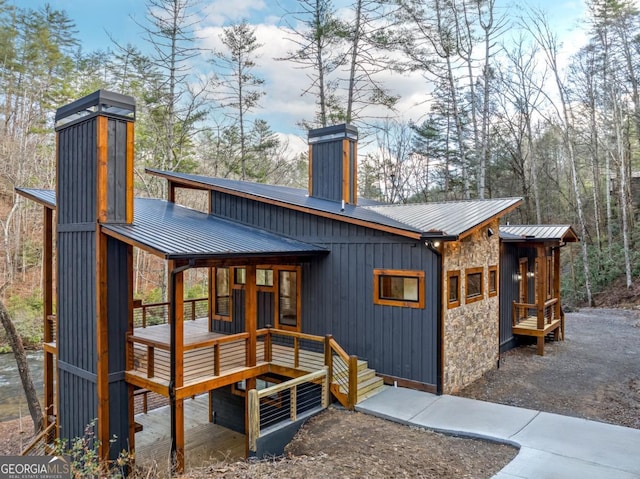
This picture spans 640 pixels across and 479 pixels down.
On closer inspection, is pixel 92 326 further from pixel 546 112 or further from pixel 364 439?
pixel 546 112

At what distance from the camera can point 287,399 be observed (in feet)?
27.7

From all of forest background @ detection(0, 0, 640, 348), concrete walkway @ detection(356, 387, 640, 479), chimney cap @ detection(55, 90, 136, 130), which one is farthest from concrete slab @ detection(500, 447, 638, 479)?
forest background @ detection(0, 0, 640, 348)

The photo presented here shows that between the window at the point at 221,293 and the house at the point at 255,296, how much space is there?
0.19 meters

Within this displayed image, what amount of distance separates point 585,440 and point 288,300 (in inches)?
218

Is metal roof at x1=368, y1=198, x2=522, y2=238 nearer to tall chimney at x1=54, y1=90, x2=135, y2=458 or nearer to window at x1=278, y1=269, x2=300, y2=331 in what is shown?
window at x1=278, y1=269, x2=300, y2=331

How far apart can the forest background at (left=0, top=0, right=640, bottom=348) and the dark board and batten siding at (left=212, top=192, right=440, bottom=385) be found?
10.2 metres

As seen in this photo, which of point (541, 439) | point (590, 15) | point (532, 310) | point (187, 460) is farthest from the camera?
point (590, 15)

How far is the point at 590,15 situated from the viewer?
18969mm

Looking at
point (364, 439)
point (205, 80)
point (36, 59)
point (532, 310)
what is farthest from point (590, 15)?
point (36, 59)

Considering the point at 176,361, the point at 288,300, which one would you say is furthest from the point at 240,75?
the point at 176,361

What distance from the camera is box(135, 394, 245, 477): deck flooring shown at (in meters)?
7.90

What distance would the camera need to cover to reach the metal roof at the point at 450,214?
7012 mm

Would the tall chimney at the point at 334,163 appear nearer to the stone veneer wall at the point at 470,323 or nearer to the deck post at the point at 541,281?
the stone veneer wall at the point at 470,323

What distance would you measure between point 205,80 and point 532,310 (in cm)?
1534
